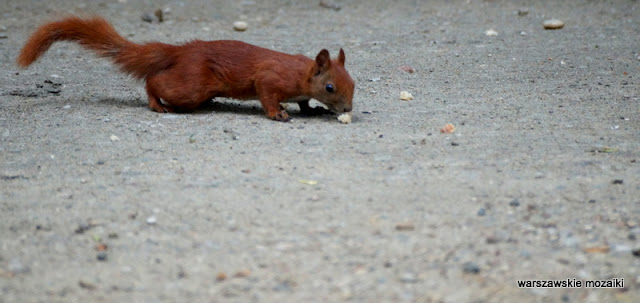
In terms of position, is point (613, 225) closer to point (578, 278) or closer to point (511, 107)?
point (578, 278)

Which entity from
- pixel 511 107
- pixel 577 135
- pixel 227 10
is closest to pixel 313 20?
pixel 227 10

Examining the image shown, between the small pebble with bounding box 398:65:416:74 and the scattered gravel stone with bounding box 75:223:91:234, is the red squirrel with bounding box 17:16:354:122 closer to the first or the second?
the small pebble with bounding box 398:65:416:74

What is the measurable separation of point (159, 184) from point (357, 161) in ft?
3.74

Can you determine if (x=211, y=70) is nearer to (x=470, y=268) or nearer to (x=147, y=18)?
(x=470, y=268)

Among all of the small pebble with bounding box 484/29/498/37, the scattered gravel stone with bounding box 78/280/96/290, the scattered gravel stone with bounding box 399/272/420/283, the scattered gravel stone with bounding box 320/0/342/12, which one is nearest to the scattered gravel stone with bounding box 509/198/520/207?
the scattered gravel stone with bounding box 399/272/420/283

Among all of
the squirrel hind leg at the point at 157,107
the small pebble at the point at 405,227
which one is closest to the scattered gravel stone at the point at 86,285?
the small pebble at the point at 405,227

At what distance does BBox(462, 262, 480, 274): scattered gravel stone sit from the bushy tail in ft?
10.4

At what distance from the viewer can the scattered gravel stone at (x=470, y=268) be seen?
2.87 m

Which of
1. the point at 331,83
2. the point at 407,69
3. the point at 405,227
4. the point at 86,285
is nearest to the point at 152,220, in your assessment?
the point at 86,285

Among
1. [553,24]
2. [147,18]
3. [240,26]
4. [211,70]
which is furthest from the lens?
[147,18]

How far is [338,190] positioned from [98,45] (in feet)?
8.78

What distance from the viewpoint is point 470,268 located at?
2889mm

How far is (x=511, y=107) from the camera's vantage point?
18.2 feet

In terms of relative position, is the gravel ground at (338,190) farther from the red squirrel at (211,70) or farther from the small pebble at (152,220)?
the red squirrel at (211,70)
